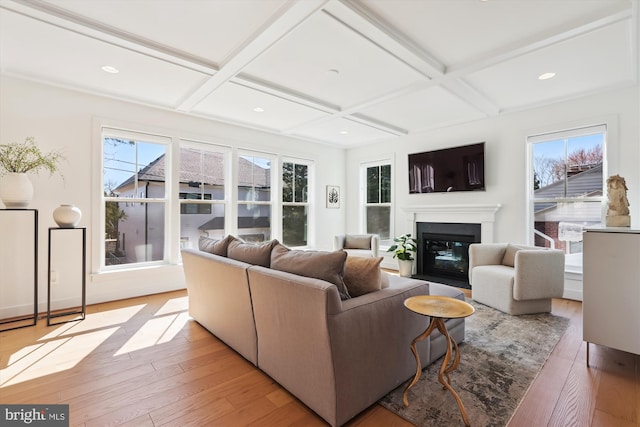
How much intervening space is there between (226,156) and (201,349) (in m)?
3.27

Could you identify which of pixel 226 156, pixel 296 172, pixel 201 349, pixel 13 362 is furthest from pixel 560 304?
pixel 13 362

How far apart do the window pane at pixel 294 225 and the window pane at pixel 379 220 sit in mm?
1407

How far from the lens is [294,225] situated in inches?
234

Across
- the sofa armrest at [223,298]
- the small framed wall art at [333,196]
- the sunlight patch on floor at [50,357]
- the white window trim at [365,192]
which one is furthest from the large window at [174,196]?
the white window trim at [365,192]

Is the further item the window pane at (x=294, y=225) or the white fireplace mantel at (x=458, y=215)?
the window pane at (x=294, y=225)

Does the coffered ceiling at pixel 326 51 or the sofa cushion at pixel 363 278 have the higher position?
the coffered ceiling at pixel 326 51

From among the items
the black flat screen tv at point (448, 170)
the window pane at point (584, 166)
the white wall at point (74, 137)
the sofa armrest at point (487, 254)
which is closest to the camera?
the white wall at point (74, 137)

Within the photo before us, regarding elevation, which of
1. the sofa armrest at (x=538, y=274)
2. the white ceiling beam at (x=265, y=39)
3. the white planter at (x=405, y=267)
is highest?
the white ceiling beam at (x=265, y=39)

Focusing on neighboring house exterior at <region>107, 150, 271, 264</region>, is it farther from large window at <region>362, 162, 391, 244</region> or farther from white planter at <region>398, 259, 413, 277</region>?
white planter at <region>398, 259, 413, 277</region>

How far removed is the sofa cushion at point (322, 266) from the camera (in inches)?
68.4

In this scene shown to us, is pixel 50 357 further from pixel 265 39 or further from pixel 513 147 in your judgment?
pixel 513 147

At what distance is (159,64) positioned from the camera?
2.92 metres

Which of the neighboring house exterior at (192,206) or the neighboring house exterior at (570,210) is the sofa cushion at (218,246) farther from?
the neighboring house exterior at (570,210)

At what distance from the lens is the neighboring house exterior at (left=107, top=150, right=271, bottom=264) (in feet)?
13.6
